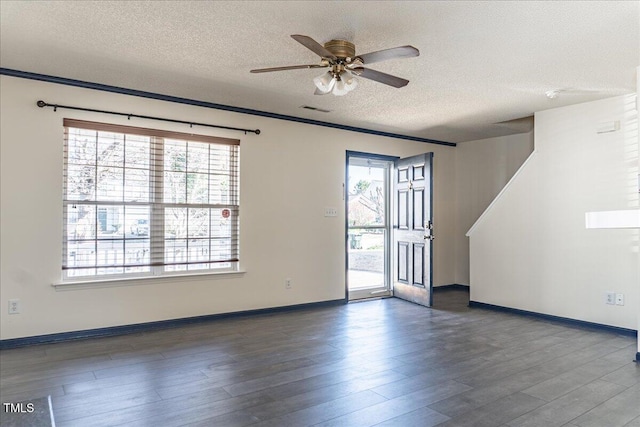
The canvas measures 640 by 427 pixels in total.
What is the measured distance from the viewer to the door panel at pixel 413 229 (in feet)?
18.7

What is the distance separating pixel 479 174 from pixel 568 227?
2291 mm

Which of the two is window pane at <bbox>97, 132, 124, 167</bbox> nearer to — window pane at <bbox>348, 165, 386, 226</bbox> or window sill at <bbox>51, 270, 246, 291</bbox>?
window sill at <bbox>51, 270, 246, 291</bbox>

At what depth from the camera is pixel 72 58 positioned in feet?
11.4

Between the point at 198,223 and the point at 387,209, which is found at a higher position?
the point at 387,209

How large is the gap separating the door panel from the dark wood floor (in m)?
1.17

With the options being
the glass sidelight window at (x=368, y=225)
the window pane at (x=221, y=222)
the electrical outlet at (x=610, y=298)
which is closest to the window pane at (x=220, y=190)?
the window pane at (x=221, y=222)

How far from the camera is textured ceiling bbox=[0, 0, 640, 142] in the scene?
105 inches

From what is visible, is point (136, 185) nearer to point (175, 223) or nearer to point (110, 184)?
point (110, 184)

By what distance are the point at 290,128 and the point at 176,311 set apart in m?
2.68

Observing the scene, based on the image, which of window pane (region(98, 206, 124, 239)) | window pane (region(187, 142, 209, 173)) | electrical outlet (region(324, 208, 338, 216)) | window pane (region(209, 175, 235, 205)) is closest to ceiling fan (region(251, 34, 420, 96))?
window pane (region(187, 142, 209, 173))

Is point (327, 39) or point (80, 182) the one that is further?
point (80, 182)

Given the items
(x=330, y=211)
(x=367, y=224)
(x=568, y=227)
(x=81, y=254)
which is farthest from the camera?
(x=367, y=224)

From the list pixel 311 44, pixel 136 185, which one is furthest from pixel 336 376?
pixel 136 185

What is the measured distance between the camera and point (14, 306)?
12.4 ft
